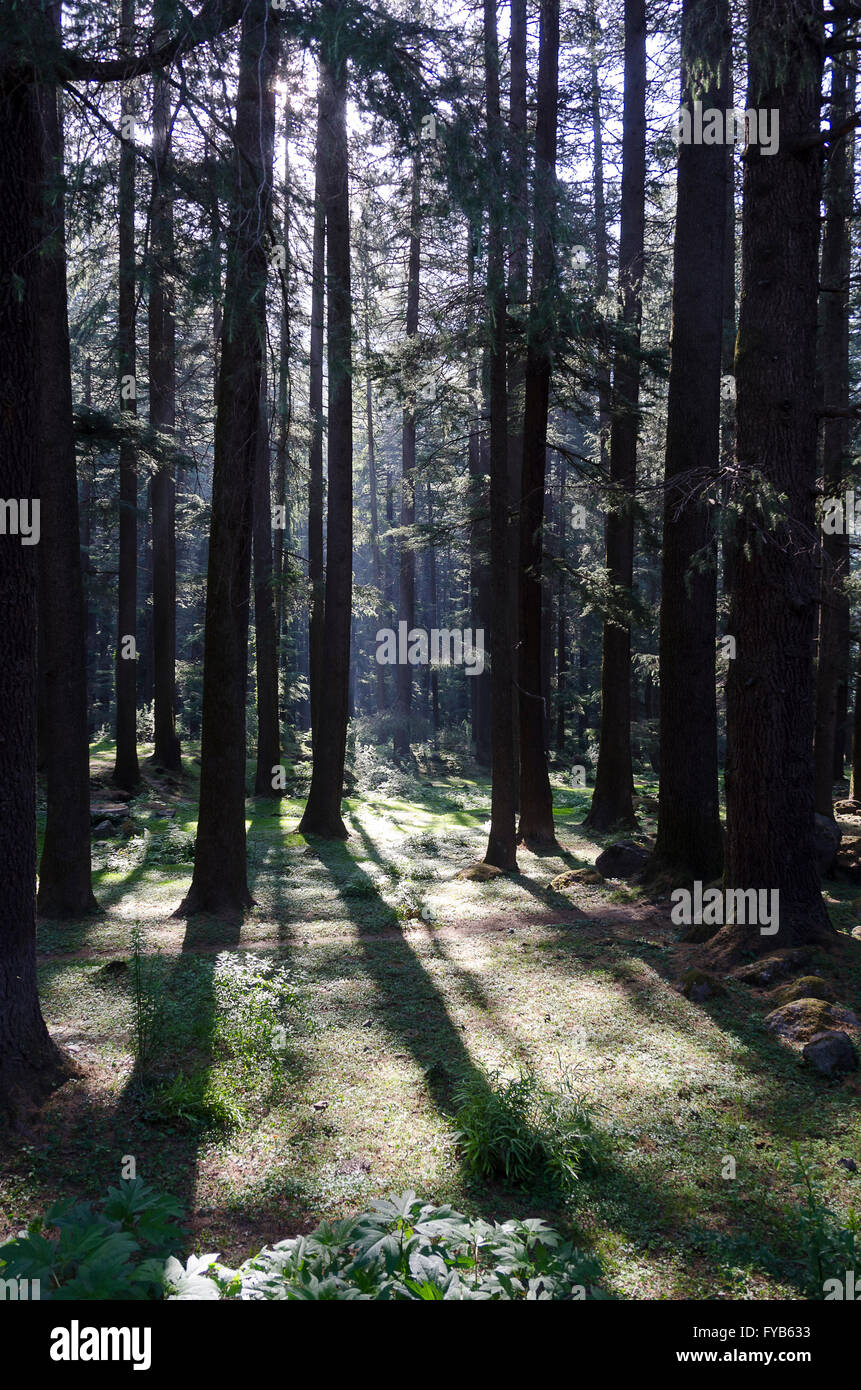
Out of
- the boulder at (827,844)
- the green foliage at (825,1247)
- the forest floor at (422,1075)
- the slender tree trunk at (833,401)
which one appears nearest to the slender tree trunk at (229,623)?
the forest floor at (422,1075)

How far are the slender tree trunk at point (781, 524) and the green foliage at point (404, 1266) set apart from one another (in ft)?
14.8

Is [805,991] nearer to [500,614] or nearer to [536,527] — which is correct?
[500,614]

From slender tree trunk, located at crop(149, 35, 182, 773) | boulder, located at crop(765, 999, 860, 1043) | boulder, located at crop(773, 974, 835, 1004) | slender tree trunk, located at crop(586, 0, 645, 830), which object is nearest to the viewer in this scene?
boulder, located at crop(765, 999, 860, 1043)

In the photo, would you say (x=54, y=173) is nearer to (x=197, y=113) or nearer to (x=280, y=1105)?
(x=197, y=113)

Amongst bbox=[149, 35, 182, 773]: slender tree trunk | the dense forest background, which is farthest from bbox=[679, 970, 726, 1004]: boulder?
bbox=[149, 35, 182, 773]: slender tree trunk

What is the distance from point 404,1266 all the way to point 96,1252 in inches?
41.5

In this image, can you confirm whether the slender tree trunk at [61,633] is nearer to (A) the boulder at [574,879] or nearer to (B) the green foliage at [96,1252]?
(A) the boulder at [574,879]

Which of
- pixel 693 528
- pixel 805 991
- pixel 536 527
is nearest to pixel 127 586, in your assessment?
pixel 536 527

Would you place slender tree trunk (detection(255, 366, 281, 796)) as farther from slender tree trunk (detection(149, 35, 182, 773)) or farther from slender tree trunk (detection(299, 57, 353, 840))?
slender tree trunk (detection(299, 57, 353, 840))

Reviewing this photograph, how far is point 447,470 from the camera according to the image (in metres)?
18.3

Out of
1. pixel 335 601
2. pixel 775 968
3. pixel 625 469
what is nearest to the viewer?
pixel 775 968

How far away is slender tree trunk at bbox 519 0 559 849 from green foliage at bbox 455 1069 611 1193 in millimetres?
8827

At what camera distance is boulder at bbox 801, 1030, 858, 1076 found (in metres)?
5.41

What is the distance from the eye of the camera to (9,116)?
4961 millimetres
